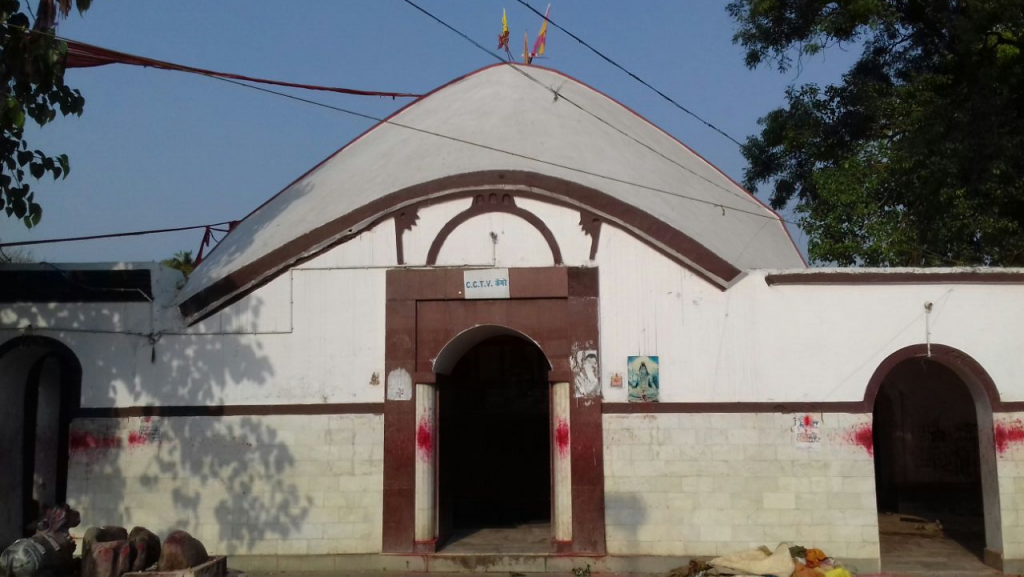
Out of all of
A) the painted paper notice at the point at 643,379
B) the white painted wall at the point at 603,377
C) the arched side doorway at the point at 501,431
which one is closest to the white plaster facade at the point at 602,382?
the white painted wall at the point at 603,377

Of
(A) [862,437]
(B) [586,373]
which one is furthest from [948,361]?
(B) [586,373]

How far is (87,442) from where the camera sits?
43.8ft

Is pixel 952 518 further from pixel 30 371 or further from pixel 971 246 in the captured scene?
pixel 30 371

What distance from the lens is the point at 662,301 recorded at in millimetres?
13234

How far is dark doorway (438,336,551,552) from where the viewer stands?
18.1m

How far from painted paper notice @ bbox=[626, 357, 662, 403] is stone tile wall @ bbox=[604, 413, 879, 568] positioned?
31cm

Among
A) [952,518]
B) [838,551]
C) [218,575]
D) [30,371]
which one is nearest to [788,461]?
[838,551]

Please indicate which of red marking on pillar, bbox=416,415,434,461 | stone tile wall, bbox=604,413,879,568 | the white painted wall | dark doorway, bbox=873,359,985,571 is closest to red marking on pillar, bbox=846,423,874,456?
stone tile wall, bbox=604,413,879,568

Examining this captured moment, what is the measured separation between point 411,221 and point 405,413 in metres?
2.72

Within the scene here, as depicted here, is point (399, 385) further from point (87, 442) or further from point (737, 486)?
point (737, 486)

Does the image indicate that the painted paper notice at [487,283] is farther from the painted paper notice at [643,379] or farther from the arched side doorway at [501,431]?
the arched side doorway at [501,431]

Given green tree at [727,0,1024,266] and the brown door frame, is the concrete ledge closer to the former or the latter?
the brown door frame

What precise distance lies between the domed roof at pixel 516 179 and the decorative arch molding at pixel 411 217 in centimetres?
2

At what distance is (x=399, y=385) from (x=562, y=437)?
2.36 meters
